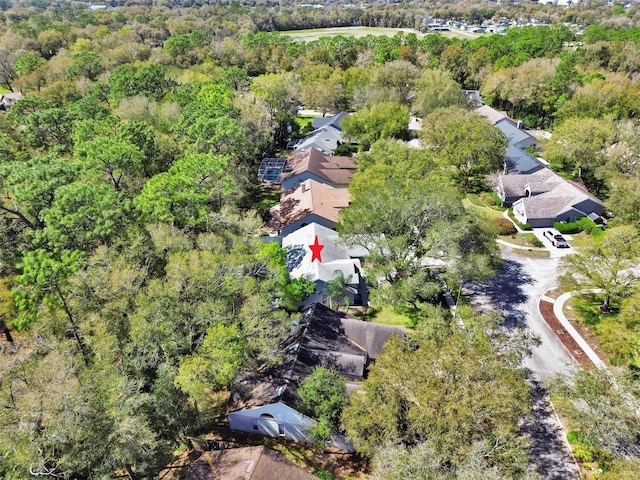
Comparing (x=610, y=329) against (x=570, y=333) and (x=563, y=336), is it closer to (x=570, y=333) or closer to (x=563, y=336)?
(x=563, y=336)

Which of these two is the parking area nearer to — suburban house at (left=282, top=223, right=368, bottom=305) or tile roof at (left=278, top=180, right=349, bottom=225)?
suburban house at (left=282, top=223, right=368, bottom=305)

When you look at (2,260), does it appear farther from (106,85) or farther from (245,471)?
(106,85)

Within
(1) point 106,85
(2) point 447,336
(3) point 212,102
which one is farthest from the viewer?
(1) point 106,85

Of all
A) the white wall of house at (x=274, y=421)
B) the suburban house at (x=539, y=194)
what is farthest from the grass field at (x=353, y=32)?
the white wall of house at (x=274, y=421)

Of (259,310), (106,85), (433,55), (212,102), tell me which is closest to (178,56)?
(106,85)

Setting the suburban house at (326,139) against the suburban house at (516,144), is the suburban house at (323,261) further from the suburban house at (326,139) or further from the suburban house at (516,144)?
the suburban house at (516,144)

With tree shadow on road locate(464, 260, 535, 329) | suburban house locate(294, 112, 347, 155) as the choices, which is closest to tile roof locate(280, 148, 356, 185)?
suburban house locate(294, 112, 347, 155)
